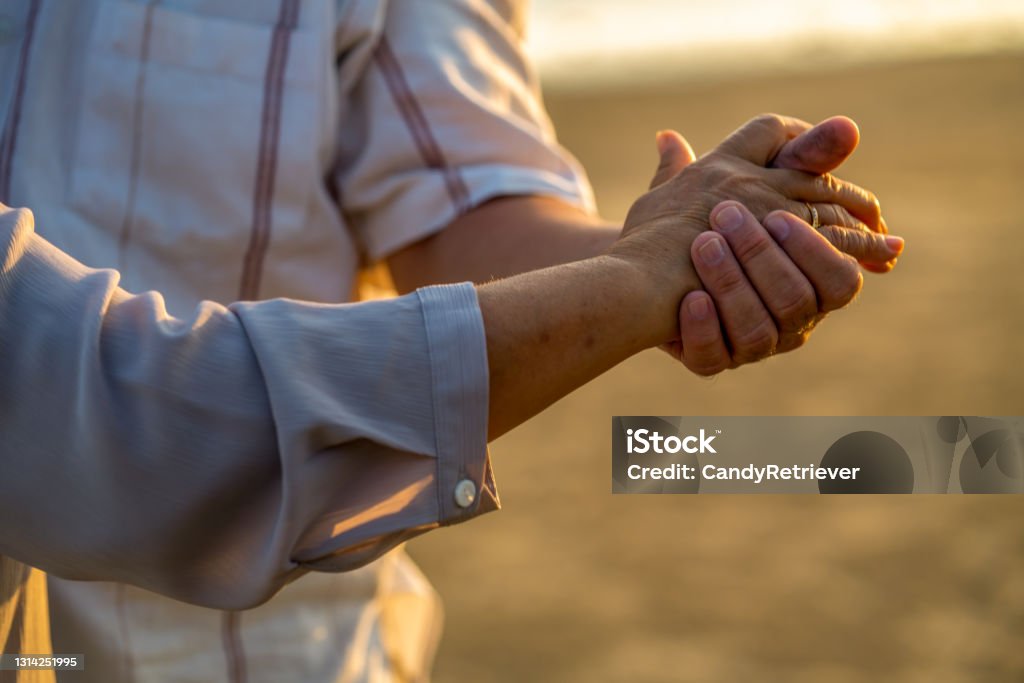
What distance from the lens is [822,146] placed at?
1.68 meters

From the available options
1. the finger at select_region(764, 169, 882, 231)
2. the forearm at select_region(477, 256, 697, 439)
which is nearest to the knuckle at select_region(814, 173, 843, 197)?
the finger at select_region(764, 169, 882, 231)

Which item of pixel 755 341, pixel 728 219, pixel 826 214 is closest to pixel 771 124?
pixel 826 214

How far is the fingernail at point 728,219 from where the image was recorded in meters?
1.54

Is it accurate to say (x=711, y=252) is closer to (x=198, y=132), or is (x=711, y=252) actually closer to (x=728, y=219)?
(x=728, y=219)

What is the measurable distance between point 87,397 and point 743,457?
99 centimetres

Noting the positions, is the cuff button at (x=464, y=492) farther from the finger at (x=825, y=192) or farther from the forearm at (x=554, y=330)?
the finger at (x=825, y=192)

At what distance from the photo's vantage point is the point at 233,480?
109 centimetres

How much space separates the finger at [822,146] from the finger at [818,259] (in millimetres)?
152

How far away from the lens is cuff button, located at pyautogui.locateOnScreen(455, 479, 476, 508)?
1166 mm

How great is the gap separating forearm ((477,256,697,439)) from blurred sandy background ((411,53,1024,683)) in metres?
2.83

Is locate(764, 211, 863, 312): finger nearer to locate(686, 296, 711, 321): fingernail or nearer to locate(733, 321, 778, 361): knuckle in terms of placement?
locate(733, 321, 778, 361): knuckle

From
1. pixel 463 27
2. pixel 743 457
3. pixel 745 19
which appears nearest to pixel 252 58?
pixel 463 27

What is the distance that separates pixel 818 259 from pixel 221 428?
86cm

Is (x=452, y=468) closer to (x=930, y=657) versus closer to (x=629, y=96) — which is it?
(x=930, y=657)
